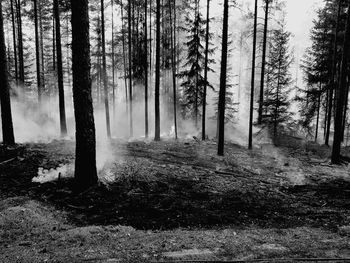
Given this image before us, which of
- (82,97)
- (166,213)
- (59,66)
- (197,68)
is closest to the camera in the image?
(166,213)

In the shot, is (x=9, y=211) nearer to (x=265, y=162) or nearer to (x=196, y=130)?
(x=265, y=162)

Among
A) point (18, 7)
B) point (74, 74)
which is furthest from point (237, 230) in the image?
point (18, 7)

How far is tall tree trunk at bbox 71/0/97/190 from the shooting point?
682cm

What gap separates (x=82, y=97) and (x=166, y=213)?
378 centimetres

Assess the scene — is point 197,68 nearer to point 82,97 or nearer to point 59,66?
point 59,66

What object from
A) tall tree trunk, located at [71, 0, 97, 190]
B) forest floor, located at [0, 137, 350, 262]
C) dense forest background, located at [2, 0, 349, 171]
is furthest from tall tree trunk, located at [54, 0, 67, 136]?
tall tree trunk, located at [71, 0, 97, 190]

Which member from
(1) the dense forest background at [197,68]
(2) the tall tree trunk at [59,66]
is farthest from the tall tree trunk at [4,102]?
(2) the tall tree trunk at [59,66]

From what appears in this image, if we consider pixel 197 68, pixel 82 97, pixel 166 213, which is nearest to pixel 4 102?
pixel 82 97

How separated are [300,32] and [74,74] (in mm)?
89018

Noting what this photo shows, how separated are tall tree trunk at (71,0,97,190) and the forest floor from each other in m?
0.52

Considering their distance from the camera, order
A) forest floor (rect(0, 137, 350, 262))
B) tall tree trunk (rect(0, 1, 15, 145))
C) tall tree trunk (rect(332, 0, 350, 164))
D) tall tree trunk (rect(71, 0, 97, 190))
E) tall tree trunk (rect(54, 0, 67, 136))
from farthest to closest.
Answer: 1. tall tree trunk (rect(54, 0, 67, 136))
2. tall tree trunk (rect(332, 0, 350, 164))
3. tall tree trunk (rect(0, 1, 15, 145))
4. tall tree trunk (rect(71, 0, 97, 190))
5. forest floor (rect(0, 137, 350, 262))

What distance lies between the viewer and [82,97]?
7078 mm

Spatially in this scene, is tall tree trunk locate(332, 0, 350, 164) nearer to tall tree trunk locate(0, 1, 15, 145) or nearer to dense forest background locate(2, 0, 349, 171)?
dense forest background locate(2, 0, 349, 171)

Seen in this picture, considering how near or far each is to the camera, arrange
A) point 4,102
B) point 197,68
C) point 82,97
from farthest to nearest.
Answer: point 197,68 < point 4,102 < point 82,97
